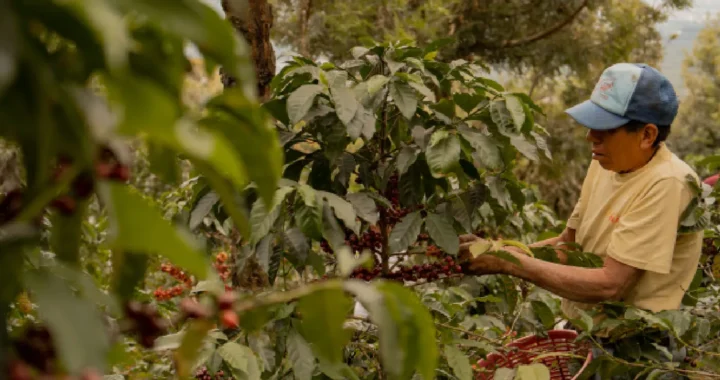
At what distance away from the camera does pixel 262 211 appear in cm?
126

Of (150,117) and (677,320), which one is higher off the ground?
(150,117)

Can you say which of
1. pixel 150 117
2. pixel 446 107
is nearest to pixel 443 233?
pixel 446 107

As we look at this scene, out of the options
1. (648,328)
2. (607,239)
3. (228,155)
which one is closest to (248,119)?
(228,155)

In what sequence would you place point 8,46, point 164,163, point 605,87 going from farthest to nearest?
point 605,87
point 164,163
point 8,46

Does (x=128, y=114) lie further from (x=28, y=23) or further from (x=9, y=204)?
(x=9, y=204)

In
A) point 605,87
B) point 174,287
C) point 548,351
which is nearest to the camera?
point 605,87

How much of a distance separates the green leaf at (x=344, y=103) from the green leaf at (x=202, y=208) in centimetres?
28

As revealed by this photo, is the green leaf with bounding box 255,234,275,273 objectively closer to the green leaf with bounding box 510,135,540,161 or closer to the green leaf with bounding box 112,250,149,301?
the green leaf with bounding box 510,135,540,161

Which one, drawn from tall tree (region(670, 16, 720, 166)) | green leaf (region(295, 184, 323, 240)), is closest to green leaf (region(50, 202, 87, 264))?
green leaf (region(295, 184, 323, 240))

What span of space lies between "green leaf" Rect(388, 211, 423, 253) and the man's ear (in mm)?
722

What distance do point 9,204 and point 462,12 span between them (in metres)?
5.73

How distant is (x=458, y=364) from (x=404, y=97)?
0.53 meters

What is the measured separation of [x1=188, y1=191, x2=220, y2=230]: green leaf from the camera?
1.35m

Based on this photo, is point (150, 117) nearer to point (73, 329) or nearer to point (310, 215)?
point (73, 329)
